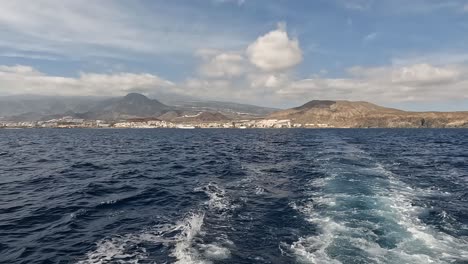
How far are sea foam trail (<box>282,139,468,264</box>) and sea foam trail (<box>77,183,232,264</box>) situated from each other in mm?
4187

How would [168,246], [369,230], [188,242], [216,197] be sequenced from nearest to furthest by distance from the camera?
1. [168,246]
2. [188,242]
3. [369,230]
4. [216,197]

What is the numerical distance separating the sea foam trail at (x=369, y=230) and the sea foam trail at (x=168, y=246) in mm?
4187

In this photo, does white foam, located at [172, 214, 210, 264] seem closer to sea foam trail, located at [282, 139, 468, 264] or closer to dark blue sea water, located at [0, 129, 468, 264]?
dark blue sea water, located at [0, 129, 468, 264]

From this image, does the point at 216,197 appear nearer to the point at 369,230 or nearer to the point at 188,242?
the point at 188,242

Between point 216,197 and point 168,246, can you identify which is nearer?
point 168,246

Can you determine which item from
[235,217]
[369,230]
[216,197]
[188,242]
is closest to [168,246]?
[188,242]

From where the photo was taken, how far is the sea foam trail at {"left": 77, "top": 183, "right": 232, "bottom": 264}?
1501cm

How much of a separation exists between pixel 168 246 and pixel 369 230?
12.1 metres

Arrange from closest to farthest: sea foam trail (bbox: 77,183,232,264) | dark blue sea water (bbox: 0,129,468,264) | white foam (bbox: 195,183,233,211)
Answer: sea foam trail (bbox: 77,183,232,264) < dark blue sea water (bbox: 0,129,468,264) < white foam (bbox: 195,183,233,211)

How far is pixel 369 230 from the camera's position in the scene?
1855 cm

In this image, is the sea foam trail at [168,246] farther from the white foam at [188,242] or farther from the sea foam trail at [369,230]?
the sea foam trail at [369,230]

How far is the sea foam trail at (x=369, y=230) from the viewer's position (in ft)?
49.6

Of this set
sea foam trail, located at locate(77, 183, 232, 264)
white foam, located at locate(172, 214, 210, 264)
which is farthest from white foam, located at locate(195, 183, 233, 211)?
sea foam trail, located at locate(77, 183, 232, 264)

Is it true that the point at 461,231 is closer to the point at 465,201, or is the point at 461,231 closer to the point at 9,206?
the point at 465,201
